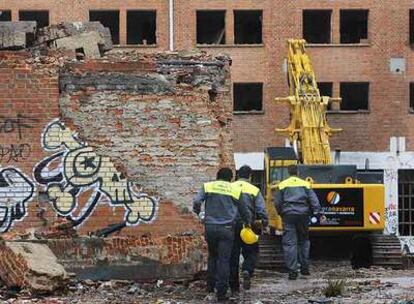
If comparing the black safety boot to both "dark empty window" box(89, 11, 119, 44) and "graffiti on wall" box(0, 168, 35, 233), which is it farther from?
"dark empty window" box(89, 11, 119, 44)

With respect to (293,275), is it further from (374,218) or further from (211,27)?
(211,27)

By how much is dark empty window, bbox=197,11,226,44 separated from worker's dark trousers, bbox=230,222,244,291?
24.0 m

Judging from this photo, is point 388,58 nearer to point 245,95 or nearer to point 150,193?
point 245,95

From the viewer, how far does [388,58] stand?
35.4 metres

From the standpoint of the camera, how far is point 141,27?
3622 centimetres

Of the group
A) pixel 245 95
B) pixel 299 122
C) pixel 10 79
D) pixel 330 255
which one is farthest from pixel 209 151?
pixel 245 95

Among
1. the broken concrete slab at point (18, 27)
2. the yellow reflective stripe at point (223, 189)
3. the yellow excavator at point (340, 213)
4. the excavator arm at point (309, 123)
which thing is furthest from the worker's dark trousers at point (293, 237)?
the excavator arm at point (309, 123)

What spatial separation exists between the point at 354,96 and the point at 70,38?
23032mm

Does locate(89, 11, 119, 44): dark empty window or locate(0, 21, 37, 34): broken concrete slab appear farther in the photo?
A: locate(89, 11, 119, 44): dark empty window

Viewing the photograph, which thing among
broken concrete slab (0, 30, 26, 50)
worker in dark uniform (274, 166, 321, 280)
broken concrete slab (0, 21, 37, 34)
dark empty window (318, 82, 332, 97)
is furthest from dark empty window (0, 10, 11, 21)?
worker in dark uniform (274, 166, 321, 280)

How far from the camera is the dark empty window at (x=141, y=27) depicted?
35.9 metres

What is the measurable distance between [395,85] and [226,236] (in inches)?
979

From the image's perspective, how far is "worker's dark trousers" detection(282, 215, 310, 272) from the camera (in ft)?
50.3

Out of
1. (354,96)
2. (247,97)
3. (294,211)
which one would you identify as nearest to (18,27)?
(294,211)
